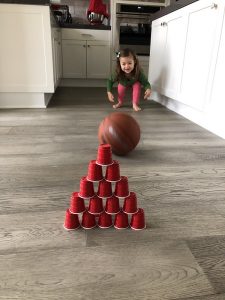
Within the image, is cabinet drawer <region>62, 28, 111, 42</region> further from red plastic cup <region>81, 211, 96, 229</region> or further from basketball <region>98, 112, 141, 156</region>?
red plastic cup <region>81, 211, 96, 229</region>

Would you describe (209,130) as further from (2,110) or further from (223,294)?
(2,110)

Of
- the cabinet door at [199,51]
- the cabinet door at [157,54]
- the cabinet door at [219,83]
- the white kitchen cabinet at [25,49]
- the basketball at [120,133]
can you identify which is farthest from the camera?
the cabinet door at [157,54]

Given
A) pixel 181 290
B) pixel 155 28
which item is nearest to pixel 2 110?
pixel 155 28

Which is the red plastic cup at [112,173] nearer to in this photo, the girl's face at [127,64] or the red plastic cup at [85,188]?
the red plastic cup at [85,188]

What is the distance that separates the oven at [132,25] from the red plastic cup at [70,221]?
392 centimetres

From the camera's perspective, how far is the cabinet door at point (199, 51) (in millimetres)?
1901

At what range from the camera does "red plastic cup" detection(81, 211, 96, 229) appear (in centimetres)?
88

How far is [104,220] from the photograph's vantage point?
0.89 m

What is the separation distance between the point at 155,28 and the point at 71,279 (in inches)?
120

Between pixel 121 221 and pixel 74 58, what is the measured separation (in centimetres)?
381

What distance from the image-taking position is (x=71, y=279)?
0.69 metres

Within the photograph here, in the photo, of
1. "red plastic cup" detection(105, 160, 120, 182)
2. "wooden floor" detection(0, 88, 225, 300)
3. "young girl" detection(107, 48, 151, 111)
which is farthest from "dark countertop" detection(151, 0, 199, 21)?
"red plastic cup" detection(105, 160, 120, 182)

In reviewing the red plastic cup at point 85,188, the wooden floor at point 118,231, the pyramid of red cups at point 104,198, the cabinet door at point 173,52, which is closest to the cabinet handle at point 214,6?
the cabinet door at point 173,52

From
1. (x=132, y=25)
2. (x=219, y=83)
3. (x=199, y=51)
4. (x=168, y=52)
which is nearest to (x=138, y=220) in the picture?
(x=219, y=83)
